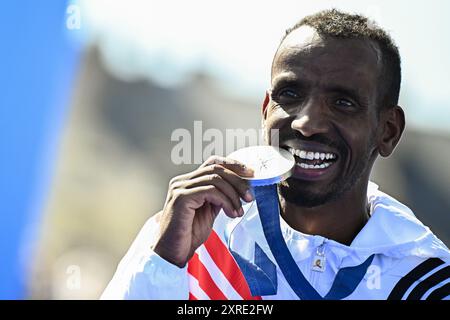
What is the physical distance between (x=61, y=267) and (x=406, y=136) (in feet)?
12.0

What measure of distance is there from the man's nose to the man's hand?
0.30 metres

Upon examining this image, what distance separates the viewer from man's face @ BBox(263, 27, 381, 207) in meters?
2.69

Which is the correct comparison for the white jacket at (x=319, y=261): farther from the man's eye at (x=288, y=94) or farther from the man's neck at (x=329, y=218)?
the man's eye at (x=288, y=94)

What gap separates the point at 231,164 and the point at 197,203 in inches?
7.1

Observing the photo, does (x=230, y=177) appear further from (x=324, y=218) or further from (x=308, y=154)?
(x=324, y=218)

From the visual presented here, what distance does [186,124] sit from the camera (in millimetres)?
7840

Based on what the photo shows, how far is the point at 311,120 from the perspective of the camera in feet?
8.72

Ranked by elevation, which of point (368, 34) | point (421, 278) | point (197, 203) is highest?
point (368, 34)

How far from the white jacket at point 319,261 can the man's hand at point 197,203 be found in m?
0.16

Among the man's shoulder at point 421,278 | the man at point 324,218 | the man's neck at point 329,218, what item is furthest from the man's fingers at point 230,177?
the man's shoulder at point 421,278

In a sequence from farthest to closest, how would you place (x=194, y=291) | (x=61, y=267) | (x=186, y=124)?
(x=186, y=124) < (x=61, y=267) < (x=194, y=291)

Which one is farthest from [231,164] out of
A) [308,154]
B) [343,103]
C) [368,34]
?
[368,34]
